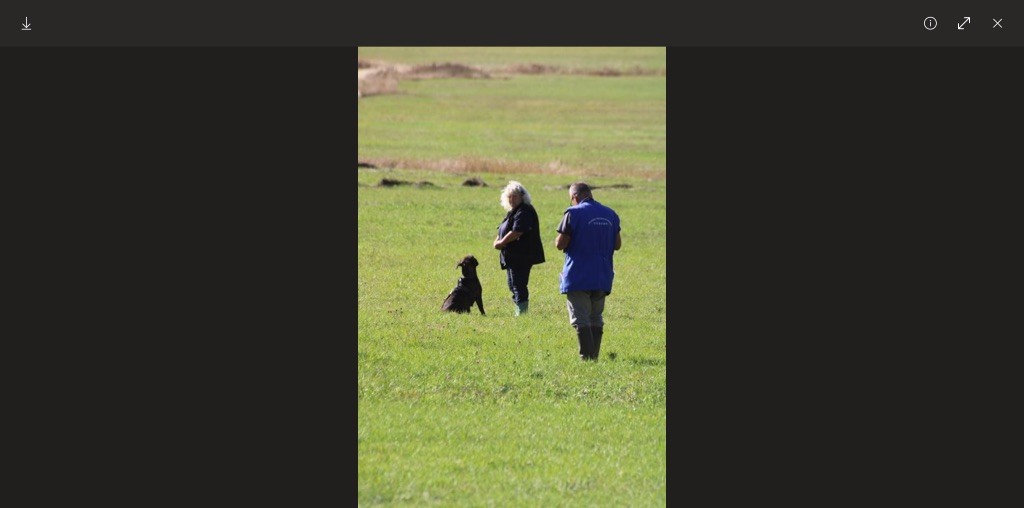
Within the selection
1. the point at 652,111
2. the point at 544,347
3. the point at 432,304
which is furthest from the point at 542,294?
the point at 652,111

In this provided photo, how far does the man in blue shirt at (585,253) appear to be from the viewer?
52.1ft

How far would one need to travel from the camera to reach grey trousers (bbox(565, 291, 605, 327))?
53.2 ft

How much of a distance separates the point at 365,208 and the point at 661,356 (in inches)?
588

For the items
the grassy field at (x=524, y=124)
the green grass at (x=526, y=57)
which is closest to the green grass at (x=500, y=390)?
the grassy field at (x=524, y=124)

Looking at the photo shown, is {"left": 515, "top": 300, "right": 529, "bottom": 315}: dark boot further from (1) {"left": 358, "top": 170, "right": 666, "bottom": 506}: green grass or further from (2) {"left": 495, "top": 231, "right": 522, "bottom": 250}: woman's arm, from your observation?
(2) {"left": 495, "top": 231, "right": 522, "bottom": 250}: woman's arm

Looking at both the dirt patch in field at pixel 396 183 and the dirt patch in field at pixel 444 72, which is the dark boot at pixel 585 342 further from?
the dirt patch in field at pixel 444 72

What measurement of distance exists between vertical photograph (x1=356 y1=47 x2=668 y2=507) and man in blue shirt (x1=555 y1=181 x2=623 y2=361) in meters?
0.02

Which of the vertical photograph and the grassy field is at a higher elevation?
the grassy field

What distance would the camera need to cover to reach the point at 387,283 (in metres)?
22.5

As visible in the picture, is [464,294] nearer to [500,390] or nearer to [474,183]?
[500,390]

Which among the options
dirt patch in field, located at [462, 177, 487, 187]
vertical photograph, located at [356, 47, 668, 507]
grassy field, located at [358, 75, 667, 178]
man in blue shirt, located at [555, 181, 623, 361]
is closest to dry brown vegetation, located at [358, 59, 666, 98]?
grassy field, located at [358, 75, 667, 178]

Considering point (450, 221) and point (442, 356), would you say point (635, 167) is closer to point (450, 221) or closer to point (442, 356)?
point (450, 221)

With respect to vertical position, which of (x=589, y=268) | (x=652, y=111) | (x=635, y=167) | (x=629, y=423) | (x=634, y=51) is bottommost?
(x=629, y=423)

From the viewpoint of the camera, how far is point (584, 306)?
1619cm
